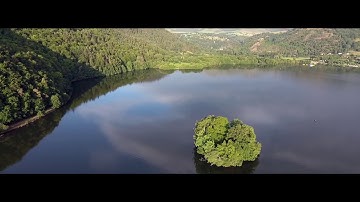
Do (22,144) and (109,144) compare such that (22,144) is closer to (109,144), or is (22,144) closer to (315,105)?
(109,144)

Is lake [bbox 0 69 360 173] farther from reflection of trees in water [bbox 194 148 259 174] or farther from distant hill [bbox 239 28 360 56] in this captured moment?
distant hill [bbox 239 28 360 56]

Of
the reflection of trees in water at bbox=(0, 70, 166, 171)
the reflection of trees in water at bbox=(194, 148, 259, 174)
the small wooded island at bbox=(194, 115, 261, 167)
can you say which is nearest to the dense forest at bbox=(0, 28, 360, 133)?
the reflection of trees in water at bbox=(0, 70, 166, 171)

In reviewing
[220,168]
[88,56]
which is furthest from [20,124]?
[88,56]

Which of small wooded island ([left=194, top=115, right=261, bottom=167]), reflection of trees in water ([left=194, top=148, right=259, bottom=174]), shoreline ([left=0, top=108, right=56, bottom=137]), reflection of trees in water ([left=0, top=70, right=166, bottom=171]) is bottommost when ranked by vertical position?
reflection of trees in water ([left=0, top=70, right=166, bottom=171])

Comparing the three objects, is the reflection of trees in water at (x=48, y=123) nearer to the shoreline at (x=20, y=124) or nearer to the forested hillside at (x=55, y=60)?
the shoreline at (x=20, y=124)
